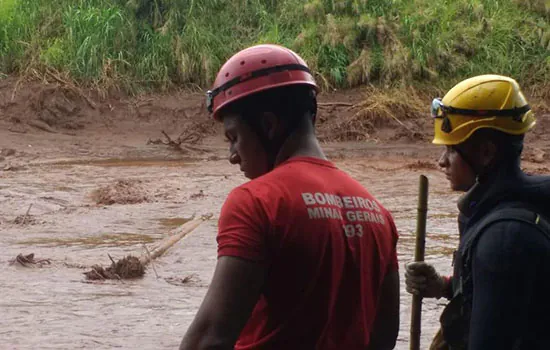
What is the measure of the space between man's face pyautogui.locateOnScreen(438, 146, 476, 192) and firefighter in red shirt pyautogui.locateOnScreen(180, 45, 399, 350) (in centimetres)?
33

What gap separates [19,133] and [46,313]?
981cm

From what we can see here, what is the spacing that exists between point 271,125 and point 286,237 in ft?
1.04

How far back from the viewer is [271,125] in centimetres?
257

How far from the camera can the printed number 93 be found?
2512 millimetres

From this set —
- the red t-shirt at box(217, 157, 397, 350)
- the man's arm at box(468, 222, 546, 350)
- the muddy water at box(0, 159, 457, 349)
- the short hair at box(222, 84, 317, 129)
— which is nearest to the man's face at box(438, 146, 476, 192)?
the man's arm at box(468, 222, 546, 350)

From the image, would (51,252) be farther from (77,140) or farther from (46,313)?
(77,140)

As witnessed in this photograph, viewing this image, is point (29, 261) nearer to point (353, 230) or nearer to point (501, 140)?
point (501, 140)

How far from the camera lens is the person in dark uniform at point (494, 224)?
2.63 meters

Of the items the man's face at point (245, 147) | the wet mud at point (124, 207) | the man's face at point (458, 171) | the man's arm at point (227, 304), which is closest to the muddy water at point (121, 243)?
the wet mud at point (124, 207)

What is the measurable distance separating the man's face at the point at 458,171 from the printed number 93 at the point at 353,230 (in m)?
0.52

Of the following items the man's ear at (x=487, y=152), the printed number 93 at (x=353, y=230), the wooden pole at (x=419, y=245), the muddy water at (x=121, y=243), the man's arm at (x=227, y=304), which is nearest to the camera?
the man's arm at (x=227, y=304)

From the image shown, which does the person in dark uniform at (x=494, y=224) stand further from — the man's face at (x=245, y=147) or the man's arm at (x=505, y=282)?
the man's face at (x=245, y=147)

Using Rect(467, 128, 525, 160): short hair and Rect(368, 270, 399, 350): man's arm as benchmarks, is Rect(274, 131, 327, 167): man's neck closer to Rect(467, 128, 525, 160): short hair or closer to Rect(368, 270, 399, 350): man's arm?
Rect(368, 270, 399, 350): man's arm

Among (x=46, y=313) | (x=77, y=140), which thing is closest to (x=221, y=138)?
(x=77, y=140)
